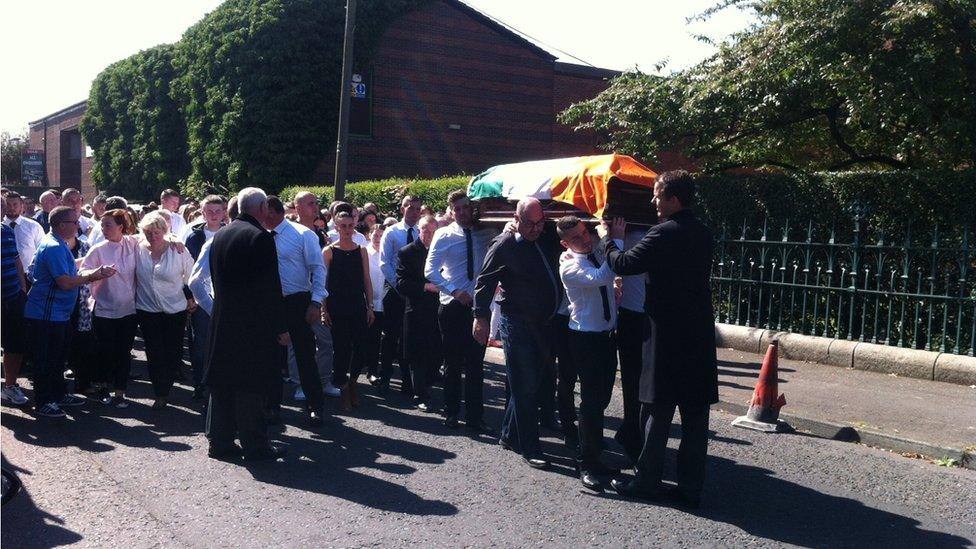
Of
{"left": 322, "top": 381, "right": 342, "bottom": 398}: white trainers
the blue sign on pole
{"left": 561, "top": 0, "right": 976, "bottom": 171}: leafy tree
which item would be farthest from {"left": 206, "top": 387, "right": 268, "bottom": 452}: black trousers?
the blue sign on pole

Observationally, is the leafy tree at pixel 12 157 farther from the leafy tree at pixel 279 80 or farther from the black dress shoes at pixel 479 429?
the black dress shoes at pixel 479 429

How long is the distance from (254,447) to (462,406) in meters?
2.69

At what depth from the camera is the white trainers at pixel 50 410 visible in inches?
311

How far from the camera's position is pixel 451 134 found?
95.2ft

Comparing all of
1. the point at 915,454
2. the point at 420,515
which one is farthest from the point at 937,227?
the point at 420,515

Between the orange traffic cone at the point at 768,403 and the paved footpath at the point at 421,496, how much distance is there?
0.34m

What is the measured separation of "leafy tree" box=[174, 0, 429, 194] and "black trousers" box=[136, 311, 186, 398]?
18.5m

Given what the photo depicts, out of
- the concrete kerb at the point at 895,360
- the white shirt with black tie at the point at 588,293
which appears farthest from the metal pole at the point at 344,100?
the white shirt with black tie at the point at 588,293

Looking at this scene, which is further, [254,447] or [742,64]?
[742,64]

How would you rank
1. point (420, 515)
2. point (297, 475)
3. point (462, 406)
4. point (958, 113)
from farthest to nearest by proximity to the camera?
point (958, 113), point (462, 406), point (297, 475), point (420, 515)

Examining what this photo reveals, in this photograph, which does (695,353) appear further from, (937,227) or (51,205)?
(51,205)

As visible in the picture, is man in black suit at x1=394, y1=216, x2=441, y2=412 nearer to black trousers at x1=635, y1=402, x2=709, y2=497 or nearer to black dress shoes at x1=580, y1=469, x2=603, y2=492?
black dress shoes at x1=580, y1=469, x2=603, y2=492

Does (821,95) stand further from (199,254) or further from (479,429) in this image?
(199,254)

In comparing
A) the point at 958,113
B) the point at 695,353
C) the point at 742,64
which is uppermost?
the point at 742,64
